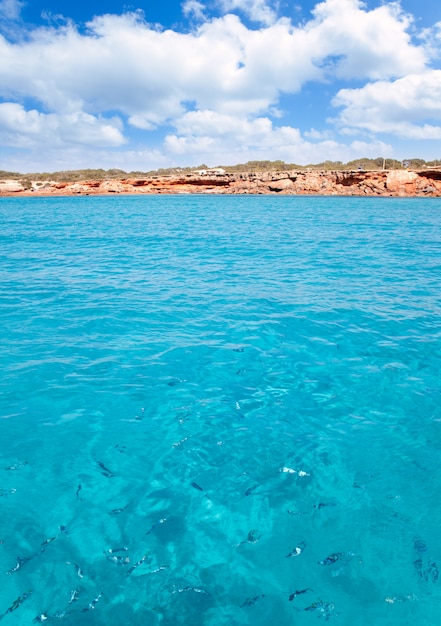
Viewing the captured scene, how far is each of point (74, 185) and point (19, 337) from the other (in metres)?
110

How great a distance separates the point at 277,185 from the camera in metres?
102

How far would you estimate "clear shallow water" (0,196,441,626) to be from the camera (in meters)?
3.80

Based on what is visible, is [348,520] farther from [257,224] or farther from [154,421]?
[257,224]

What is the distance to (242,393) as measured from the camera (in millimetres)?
7254

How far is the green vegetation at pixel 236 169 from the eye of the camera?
126 m

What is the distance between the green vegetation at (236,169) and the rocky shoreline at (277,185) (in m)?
16.3

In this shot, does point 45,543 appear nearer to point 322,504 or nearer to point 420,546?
point 322,504

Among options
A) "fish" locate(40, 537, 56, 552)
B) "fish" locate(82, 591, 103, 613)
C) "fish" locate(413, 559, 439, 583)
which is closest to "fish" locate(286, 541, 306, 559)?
"fish" locate(413, 559, 439, 583)

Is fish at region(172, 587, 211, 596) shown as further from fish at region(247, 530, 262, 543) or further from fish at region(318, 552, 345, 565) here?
fish at region(318, 552, 345, 565)

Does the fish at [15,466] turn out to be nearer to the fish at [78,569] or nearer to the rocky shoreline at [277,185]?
the fish at [78,569]

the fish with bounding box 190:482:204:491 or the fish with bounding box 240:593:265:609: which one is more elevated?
the fish with bounding box 190:482:204:491

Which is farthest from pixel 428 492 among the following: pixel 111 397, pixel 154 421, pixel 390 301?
pixel 390 301

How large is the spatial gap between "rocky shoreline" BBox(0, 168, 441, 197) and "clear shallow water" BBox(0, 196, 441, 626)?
87.8m

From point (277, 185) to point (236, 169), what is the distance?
5277cm
